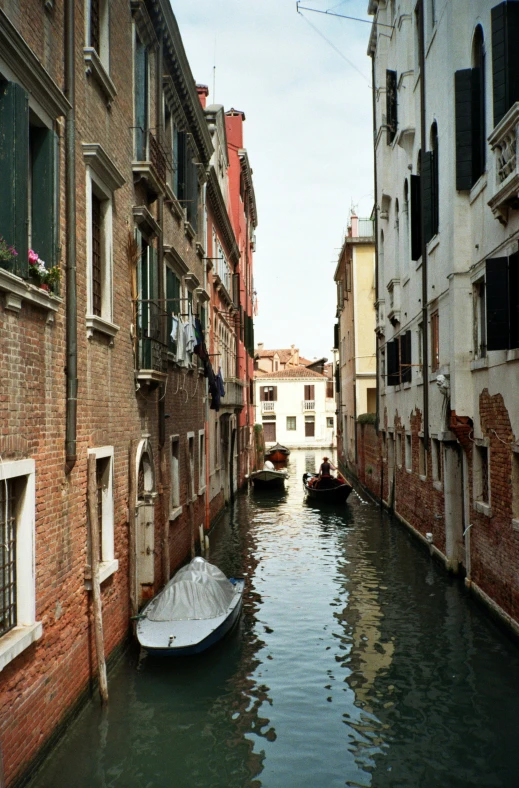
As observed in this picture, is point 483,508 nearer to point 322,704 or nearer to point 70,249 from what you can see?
point 322,704

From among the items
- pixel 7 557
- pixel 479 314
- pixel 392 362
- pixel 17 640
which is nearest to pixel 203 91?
pixel 392 362

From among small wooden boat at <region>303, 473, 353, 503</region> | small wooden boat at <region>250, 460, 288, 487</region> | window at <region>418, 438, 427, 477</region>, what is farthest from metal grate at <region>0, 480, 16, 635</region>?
small wooden boat at <region>250, 460, 288, 487</region>

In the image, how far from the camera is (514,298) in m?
8.85

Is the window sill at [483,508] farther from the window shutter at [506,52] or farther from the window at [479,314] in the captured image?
the window shutter at [506,52]

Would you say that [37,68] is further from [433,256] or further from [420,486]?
[420,486]

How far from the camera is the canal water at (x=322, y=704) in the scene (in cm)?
622

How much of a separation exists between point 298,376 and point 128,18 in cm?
5380

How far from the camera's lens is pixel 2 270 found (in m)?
5.16

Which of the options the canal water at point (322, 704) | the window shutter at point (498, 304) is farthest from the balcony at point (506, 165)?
the canal water at point (322, 704)

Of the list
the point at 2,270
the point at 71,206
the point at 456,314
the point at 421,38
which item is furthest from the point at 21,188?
the point at 421,38

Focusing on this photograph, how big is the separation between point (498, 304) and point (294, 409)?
54.1 metres

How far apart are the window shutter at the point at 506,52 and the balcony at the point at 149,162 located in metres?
4.22

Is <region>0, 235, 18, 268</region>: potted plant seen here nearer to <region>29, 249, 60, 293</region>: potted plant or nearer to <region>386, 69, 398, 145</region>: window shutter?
<region>29, 249, 60, 293</region>: potted plant

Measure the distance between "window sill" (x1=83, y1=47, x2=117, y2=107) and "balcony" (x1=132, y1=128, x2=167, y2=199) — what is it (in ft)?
4.25
